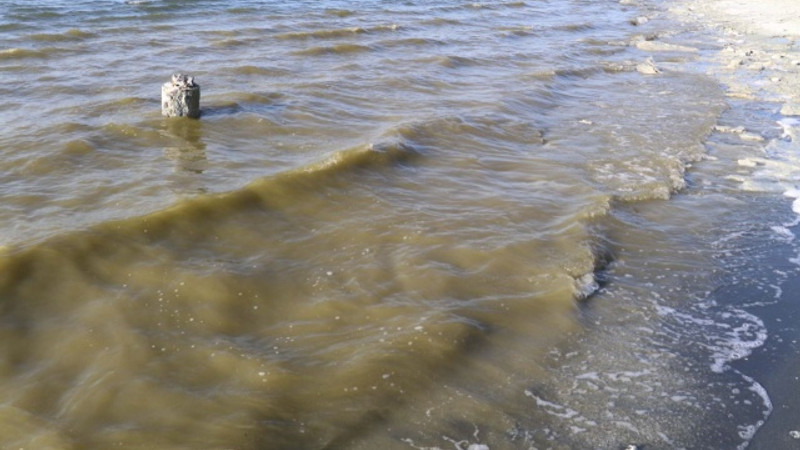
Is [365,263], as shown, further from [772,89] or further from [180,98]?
[772,89]

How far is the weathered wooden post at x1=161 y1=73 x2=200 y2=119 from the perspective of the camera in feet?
30.9

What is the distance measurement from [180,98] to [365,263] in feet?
15.6

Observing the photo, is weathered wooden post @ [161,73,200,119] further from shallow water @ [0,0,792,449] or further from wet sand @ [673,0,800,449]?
wet sand @ [673,0,800,449]

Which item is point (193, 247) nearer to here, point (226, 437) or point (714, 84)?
point (226, 437)

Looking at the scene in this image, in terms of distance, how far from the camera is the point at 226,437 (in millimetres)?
4059

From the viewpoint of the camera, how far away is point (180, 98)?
941 cm

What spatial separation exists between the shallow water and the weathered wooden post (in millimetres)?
190

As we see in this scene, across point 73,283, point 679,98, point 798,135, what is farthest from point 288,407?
point 679,98

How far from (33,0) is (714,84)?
15761mm

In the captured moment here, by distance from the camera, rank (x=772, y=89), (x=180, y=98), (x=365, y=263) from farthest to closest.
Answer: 1. (x=772, y=89)
2. (x=180, y=98)
3. (x=365, y=263)

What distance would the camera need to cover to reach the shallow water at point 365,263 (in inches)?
171

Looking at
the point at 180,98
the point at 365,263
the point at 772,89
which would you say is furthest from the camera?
the point at 772,89

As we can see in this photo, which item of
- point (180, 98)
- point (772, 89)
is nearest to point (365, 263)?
point (180, 98)

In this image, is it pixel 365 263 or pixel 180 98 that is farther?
pixel 180 98
